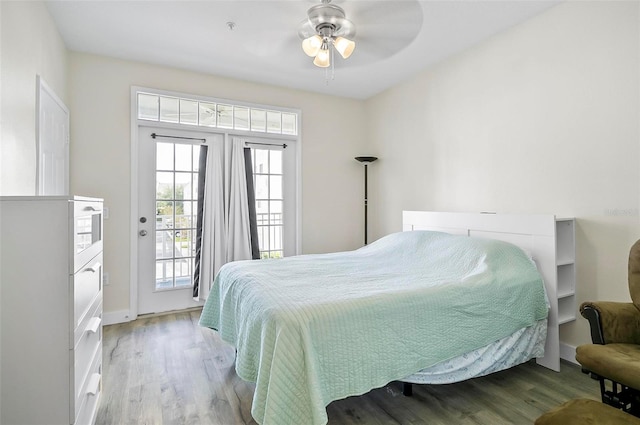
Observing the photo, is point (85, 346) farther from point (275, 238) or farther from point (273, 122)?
point (273, 122)

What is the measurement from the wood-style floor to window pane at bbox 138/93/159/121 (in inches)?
91.8

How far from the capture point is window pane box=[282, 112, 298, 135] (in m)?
4.15

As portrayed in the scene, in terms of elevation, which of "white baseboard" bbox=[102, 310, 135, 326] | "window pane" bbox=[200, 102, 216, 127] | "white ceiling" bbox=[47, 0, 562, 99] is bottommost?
"white baseboard" bbox=[102, 310, 135, 326]

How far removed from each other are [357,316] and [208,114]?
306 cm

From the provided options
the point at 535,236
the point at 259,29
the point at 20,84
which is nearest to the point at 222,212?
the point at 259,29

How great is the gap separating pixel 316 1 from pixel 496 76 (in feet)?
5.86

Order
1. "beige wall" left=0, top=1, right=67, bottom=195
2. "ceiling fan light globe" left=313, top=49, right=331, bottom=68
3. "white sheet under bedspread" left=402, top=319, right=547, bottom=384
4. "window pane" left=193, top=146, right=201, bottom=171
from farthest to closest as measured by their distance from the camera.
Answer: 1. "window pane" left=193, top=146, right=201, bottom=171
2. "ceiling fan light globe" left=313, top=49, right=331, bottom=68
3. "white sheet under bedspread" left=402, top=319, right=547, bottom=384
4. "beige wall" left=0, top=1, right=67, bottom=195

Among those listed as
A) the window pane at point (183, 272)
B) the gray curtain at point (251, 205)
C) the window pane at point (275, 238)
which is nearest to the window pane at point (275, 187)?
the gray curtain at point (251, 205)

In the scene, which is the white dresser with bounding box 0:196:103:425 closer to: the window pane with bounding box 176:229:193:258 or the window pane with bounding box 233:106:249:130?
the window pane with bounding box 176:229:193:258

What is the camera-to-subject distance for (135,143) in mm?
3365

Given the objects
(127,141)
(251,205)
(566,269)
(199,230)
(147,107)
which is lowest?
(566,269)

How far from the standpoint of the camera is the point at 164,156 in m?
3.55

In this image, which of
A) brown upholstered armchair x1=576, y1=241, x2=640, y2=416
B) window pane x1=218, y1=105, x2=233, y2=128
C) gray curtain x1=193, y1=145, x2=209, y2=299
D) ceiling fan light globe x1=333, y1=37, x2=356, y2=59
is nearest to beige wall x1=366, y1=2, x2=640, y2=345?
brown upholstered armchair x1=576, y1=241, x2=640, y2=416

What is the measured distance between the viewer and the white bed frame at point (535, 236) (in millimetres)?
2285
